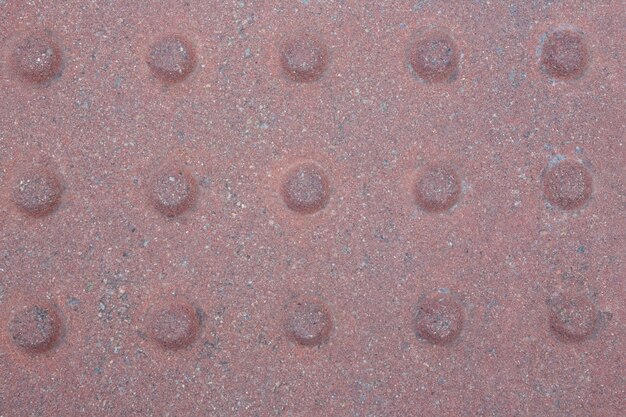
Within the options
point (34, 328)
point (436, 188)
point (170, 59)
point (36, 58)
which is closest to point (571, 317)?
point (436, 188)

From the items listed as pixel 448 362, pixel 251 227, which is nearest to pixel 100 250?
pixel 251 227

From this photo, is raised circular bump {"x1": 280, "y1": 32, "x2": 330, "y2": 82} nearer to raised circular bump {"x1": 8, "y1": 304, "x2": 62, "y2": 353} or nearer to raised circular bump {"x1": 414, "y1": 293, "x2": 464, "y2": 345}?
raised circular bump {"x1": 414, "y1": 293, "x2": 464, "y2": 345}

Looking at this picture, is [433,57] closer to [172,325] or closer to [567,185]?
[567,185]

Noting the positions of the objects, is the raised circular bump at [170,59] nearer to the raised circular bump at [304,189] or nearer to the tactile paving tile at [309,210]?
the tactile paving tile at [309,210]

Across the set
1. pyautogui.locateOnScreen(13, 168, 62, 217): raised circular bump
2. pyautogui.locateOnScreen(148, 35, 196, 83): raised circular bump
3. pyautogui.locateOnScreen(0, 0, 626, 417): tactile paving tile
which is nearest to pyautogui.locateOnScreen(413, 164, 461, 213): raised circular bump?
pyautogui.locateOnScreen(0, 0, 626, 417): tactile paving tile

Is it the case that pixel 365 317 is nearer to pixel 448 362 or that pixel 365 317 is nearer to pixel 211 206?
pixel 448 362

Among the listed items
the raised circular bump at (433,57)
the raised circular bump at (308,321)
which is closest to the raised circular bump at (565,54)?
the raised circular bump at (433,57)
